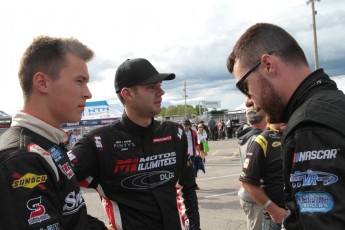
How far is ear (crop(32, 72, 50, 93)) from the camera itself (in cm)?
170

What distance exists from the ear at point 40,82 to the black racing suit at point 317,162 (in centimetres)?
120

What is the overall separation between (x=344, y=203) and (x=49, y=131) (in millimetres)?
1348

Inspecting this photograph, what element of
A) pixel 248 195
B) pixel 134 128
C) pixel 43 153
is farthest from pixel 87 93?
pixel 248 195

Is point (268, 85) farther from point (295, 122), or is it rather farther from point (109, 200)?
point (109, 200)

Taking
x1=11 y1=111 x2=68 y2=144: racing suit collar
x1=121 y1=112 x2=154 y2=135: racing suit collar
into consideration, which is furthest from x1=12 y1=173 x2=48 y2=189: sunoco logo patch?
x1=121 y1=112 x2=154 y2=135: racing suit collar

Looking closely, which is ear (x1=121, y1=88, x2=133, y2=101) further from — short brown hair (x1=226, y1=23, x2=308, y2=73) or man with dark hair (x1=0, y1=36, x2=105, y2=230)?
short brown hair (x1=226, y1=23, x2=308, y2=73)

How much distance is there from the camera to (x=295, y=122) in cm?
133

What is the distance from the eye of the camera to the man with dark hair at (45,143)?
1276 millimetres

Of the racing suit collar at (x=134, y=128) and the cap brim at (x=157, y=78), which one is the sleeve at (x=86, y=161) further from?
the cap brim at (x=157, y=78)

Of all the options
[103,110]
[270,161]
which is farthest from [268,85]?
[103,110]

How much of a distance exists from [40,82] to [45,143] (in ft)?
1.07

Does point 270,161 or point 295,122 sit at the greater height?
point 295,122

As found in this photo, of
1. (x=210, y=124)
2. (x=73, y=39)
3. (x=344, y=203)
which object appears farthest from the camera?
(x=210, y=124)

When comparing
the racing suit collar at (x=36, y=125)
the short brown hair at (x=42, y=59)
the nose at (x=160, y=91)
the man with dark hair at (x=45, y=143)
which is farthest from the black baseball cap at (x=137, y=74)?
the racing suit collar at (x=36, y=125)
